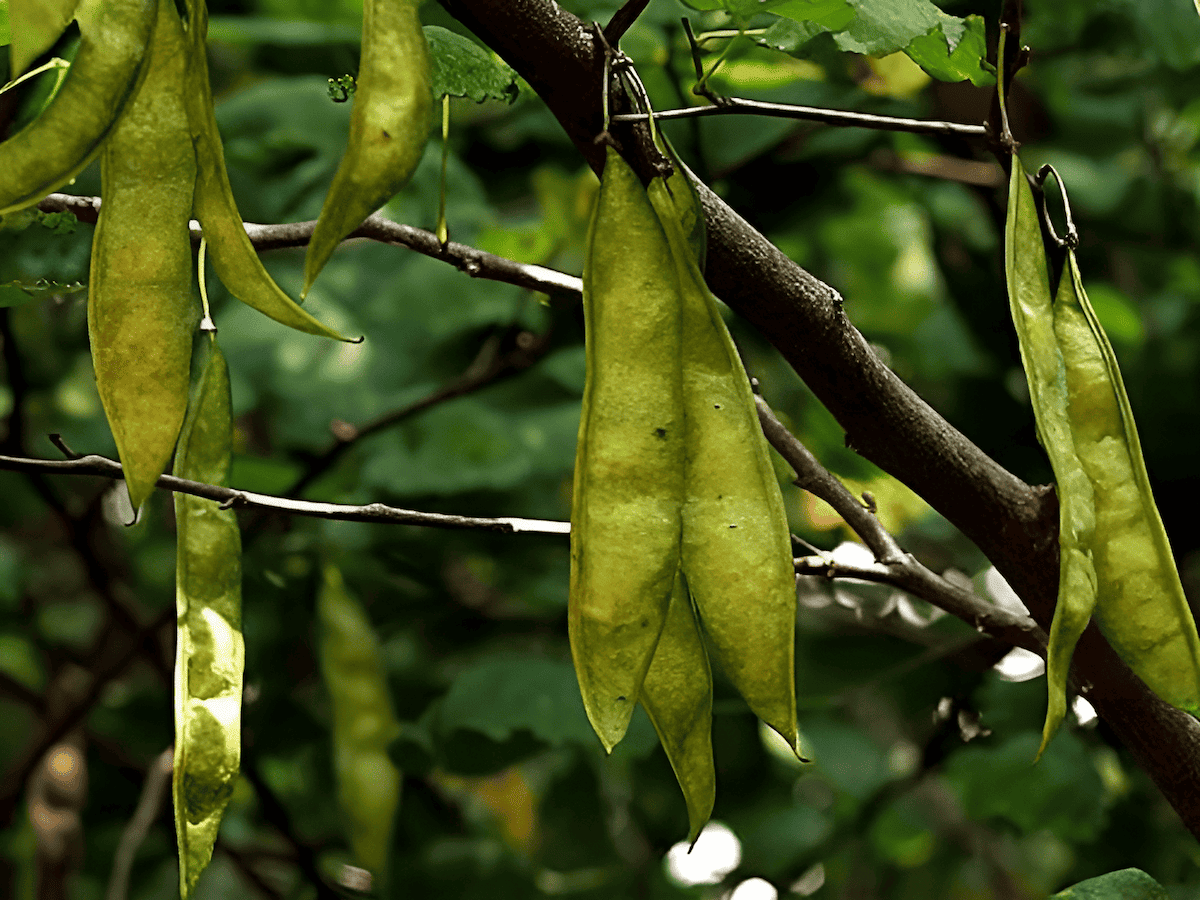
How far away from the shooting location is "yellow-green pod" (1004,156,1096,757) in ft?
2.11

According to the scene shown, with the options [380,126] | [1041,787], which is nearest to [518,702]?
[1041,787]

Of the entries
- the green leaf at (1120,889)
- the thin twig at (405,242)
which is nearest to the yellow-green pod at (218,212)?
the thin twig at (405,242)

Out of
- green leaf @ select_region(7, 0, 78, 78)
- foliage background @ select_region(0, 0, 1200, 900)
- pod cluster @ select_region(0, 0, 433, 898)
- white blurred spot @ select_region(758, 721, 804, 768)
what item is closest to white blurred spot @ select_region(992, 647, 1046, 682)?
foliage background @ select_region(0, 0, 1200, 900)

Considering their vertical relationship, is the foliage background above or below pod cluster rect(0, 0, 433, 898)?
below

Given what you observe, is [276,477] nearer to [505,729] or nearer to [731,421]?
[505,729]

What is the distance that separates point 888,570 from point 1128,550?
0.19 m

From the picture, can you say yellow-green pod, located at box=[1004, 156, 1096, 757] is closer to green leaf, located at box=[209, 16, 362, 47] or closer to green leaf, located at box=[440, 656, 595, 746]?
green leaf, located at box=[440, 656, 595, 746]

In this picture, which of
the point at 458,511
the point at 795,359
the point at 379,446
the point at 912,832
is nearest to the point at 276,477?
the point at 379,446

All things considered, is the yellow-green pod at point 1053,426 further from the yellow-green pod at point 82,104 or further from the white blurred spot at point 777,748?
the white blurred spot at point 777,748

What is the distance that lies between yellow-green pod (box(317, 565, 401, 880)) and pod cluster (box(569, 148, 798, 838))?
0.85 m

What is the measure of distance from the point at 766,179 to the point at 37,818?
142cm

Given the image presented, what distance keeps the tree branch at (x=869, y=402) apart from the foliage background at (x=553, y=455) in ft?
2.06

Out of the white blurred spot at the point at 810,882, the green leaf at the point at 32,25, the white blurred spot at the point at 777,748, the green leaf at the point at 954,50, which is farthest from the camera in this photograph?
the white blurred spot at the point at 777,748

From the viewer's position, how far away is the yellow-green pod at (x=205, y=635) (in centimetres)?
80
